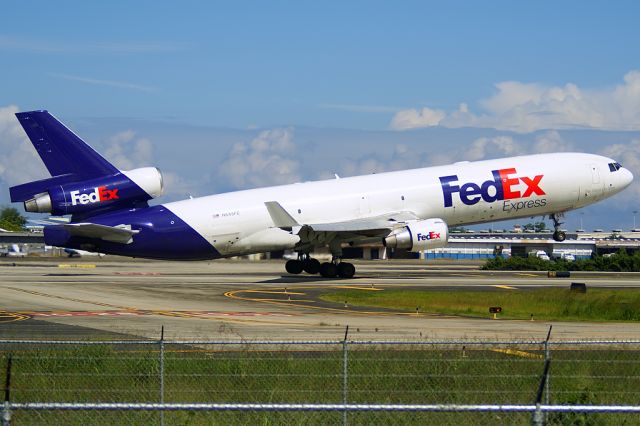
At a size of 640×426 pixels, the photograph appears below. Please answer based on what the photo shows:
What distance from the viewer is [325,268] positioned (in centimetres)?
5650

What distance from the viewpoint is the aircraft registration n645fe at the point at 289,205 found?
2073 inches

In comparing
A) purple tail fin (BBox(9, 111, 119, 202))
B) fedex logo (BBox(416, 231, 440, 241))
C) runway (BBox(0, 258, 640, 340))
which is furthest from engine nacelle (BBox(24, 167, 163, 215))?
fedex logo (BBox(416, 231, 440, 241))

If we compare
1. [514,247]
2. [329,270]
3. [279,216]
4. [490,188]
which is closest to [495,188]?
[490,188]

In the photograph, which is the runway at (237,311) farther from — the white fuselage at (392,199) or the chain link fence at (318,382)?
the chain link fence at (318,382)

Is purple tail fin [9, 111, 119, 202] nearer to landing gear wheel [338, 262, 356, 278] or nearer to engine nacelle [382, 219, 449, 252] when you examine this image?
landing gear wheel [338, 262, 356, 278]

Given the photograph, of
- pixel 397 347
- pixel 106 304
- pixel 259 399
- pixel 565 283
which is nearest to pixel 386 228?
pixel 565 283

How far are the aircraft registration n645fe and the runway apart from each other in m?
2.25

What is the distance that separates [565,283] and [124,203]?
25.6 m

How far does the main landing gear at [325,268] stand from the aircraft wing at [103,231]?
10208 millimetres

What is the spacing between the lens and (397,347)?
25.1m

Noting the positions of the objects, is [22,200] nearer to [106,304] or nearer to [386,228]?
[106,304]

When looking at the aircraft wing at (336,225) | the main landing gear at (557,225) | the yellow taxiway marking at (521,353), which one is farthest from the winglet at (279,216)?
the yellow taxiway marking at (521,353)

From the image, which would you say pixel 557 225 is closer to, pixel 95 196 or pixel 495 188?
pixel 495 188

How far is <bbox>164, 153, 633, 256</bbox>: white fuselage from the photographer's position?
55000 mm
